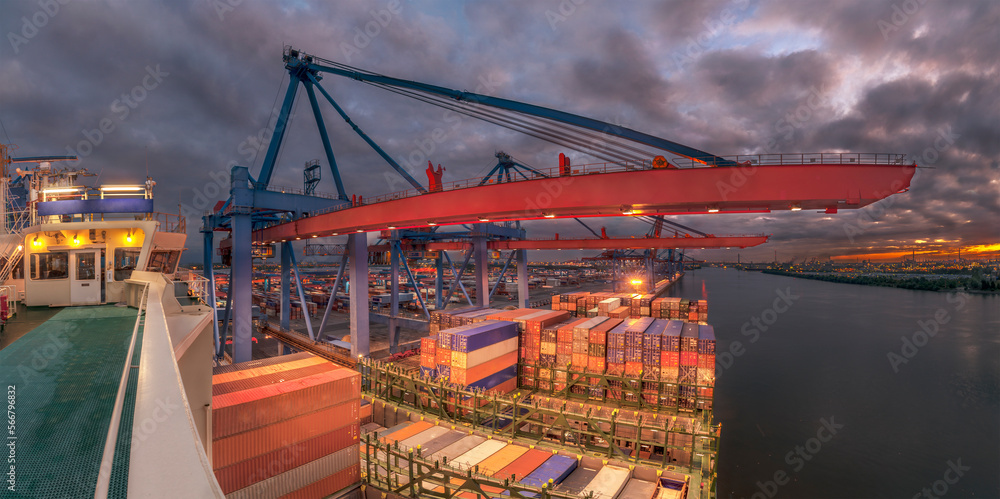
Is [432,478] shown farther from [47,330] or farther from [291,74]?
[291,74]

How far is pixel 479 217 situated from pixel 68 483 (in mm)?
13240

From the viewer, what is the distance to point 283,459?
33.1 ft

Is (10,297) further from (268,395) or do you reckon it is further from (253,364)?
(268,395)

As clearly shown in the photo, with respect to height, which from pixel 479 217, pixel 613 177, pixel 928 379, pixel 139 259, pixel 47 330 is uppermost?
pixel 613 177

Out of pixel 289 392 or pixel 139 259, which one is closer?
pixel 289 392

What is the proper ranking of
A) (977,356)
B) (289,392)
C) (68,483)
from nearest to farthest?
(68,483) < (289,392) < (977,356)

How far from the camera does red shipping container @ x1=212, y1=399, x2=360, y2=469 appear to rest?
9.19m

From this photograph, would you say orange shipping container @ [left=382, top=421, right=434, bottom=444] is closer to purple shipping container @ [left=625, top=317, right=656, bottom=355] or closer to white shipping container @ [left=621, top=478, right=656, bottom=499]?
white shipping container @ [left=621, top=478, right=656, bottom=499]

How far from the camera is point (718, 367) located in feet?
136

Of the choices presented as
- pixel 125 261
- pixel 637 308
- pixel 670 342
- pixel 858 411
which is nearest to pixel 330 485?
pixel 125 261

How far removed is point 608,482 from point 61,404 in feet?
43.5

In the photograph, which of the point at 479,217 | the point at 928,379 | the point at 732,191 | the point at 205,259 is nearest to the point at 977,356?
the point at 928,379

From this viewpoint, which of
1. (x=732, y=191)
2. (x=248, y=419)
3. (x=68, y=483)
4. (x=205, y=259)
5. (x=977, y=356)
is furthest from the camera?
(x=977, y=356)

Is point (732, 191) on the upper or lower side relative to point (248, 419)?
upper
